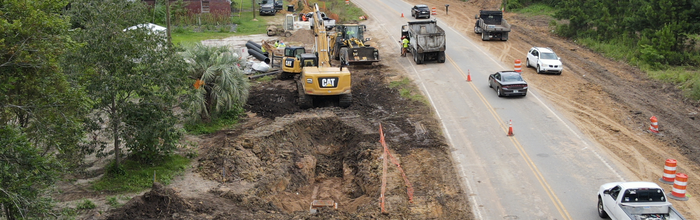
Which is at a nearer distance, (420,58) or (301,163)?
(301,163)

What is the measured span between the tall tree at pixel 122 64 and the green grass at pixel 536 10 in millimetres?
46616

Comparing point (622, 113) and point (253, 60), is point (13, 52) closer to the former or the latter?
point (622, 113)

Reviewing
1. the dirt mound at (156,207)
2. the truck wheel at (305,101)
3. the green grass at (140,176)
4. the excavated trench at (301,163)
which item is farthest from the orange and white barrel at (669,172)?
the green grass at (140,176)

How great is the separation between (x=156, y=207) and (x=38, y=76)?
4.67 metres

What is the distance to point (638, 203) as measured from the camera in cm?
1602

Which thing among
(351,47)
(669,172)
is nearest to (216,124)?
(351,47)

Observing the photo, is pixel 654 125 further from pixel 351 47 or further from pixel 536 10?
pixel 536 10

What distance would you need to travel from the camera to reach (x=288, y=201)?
A: 1973cm

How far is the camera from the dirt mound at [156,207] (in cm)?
1576

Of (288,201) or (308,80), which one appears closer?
(288,201)

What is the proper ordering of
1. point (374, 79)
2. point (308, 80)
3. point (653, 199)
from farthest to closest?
point (374, 79), point (308, 80), point (653, 199)

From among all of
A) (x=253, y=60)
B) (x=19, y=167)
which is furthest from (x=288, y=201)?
(x=253, y=60)

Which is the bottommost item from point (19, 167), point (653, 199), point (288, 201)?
point (288, 201)

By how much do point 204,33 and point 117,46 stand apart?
35.7 metres
